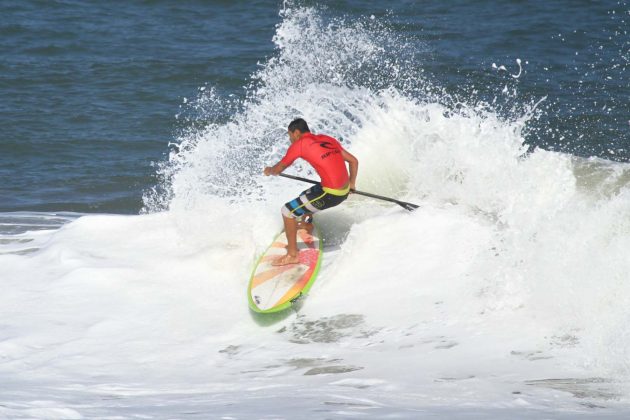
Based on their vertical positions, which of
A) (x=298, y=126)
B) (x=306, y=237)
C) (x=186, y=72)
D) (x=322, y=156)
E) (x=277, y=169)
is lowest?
(x=306, y=237)

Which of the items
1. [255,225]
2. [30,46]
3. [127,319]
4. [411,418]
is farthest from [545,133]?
[30,46]

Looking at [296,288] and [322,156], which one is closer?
[296,288]

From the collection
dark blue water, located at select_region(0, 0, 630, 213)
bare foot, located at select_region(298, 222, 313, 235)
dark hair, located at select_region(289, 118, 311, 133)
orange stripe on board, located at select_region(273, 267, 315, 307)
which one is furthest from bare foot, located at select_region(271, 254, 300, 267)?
dark blue water, located at select_region(0, 0, 630, 213)

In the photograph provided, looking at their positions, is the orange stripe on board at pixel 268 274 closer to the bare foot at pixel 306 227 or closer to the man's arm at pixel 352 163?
the bare foot at pixel 306 227

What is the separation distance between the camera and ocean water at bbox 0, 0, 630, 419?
6.79 metres

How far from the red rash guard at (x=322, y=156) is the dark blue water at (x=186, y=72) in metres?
5.73

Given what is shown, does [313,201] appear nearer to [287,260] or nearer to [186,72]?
[287,260]

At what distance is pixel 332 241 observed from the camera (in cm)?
1030

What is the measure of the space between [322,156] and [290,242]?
1048 millimetres

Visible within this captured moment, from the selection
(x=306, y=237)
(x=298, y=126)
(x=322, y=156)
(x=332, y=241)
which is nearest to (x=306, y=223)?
(x=306, y=237)

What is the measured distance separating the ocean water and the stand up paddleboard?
0.55 feet

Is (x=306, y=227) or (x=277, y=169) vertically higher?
(x=277, y=169)

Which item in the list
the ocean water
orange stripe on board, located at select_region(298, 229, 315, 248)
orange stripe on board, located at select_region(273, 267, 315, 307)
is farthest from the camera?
orange stripe on board, located at select_region(298, 229, 315, 248)

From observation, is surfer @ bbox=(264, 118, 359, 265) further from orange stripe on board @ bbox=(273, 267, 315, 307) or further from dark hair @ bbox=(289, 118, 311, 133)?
orange stripe on board @ bbox=(273, 267, 315, 307)
